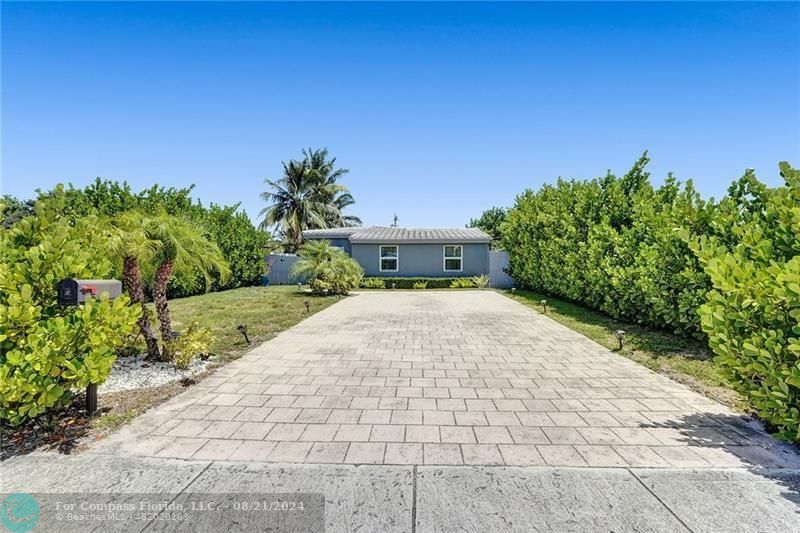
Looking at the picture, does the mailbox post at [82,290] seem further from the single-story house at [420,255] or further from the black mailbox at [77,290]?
the single-story house at [420,255]

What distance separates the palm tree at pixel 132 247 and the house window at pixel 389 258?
15.3 meters

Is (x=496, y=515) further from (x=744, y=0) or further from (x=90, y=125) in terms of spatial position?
(x=90, y=125)

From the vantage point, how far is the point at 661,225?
7.22 m

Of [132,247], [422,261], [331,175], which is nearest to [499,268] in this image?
[422,261]

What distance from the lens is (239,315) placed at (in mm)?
9836

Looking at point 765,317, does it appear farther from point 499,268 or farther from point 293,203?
point 293,203

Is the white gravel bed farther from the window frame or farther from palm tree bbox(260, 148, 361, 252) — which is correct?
palm tree bbox(260, 148, 361, 252)

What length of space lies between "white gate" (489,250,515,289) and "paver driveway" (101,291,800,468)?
13.3 m

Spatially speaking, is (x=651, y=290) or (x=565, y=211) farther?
(x=565, y=211)

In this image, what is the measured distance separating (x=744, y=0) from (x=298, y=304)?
45.2ft

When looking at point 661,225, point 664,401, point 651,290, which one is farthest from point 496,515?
point 661,225

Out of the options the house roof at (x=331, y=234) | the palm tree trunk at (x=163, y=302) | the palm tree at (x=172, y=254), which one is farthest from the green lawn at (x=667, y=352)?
the house roof at (x=331, y=234)

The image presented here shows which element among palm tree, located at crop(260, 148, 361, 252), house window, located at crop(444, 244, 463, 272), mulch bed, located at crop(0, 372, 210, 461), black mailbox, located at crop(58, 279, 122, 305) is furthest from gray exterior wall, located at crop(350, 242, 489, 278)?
black mailbox, located at crop(58, 279, 122, 305)

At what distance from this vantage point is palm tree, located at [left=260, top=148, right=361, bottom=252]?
1126 inches
